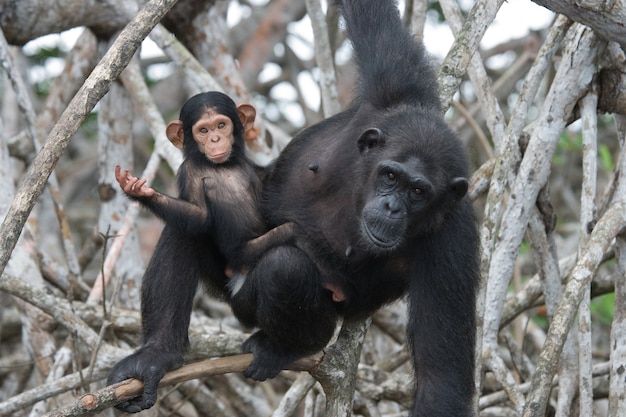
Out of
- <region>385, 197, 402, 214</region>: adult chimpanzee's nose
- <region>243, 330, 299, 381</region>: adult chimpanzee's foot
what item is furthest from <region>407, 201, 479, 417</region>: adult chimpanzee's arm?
<region>243, 330, 299, 381</region>: adult chimpanzee's foot

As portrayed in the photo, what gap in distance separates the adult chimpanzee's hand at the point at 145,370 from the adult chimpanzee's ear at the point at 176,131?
48.9 inches

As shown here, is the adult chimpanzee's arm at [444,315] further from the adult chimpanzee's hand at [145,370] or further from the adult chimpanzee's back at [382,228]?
the adult chimpanzee's hand at [145,370]

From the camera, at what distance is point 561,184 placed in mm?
12883

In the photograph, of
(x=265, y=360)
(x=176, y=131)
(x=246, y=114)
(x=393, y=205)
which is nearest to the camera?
(x=393, y=205)

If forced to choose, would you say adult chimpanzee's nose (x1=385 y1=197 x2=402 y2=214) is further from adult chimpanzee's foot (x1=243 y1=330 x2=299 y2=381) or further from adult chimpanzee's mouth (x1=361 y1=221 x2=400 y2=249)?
adult chimpanzee's foot (x1=243 y1=330 x2=299 y2=381)

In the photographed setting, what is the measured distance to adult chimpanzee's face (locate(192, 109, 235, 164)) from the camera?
5.70 meters

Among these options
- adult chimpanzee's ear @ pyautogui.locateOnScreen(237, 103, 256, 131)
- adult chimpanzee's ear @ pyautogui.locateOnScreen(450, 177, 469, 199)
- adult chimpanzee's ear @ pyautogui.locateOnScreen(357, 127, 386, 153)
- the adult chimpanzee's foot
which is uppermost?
adult chimpanzee's ear @ pyautogui.locateOnScreen(237, 103, 256, 131)

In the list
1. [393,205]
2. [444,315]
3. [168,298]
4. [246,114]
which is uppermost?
[246,114]

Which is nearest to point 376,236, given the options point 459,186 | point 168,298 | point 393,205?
point 393,205

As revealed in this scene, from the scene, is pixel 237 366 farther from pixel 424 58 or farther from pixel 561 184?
pixel 561 184

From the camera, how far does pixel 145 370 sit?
543cm

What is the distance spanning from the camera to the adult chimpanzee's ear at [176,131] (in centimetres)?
587

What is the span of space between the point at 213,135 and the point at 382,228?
122cm

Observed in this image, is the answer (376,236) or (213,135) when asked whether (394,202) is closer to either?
(376,236)
